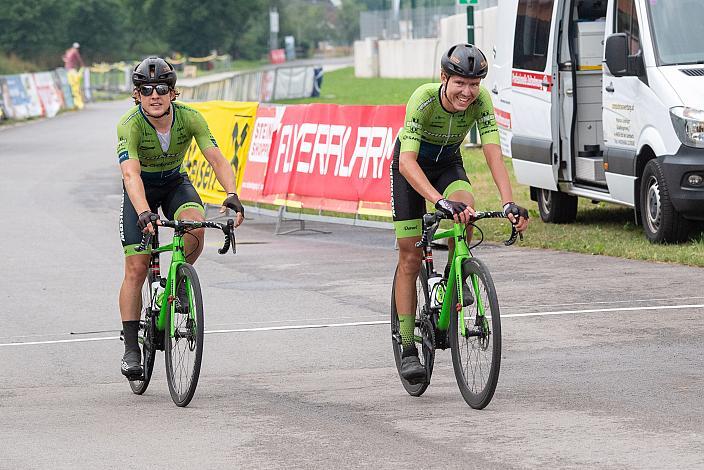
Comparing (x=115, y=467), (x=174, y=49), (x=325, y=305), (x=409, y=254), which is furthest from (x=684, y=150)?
(x=174, y=49)

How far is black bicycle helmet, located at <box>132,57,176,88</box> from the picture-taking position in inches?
323

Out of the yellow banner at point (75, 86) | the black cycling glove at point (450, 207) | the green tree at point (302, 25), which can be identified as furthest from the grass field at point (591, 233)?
the green tree at point (302, 25)

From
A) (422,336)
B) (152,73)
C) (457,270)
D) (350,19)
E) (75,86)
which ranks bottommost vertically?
(350,19)

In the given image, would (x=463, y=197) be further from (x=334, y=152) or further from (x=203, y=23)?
(x=203, y=23)

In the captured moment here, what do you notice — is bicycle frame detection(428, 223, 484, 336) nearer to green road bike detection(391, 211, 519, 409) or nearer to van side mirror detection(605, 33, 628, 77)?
green road bike detection(391, 211, 519, 409)

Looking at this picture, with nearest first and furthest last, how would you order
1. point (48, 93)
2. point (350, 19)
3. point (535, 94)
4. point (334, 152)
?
1. point (535, 94)
2. point (334, 152)
3. point (48, 93)
4. point (350, 19)

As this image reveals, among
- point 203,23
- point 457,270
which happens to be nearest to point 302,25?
point 203,23

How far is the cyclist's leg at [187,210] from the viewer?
8523mm

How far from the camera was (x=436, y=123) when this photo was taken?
7926mm

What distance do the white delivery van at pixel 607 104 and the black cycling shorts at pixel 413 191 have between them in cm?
554

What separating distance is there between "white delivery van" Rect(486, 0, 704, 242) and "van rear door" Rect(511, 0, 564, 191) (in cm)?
1

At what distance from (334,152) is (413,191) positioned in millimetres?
8408

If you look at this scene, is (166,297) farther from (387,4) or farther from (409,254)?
(387,4)

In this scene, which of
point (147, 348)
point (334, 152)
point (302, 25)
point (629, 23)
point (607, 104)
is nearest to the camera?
point (147, 348)
